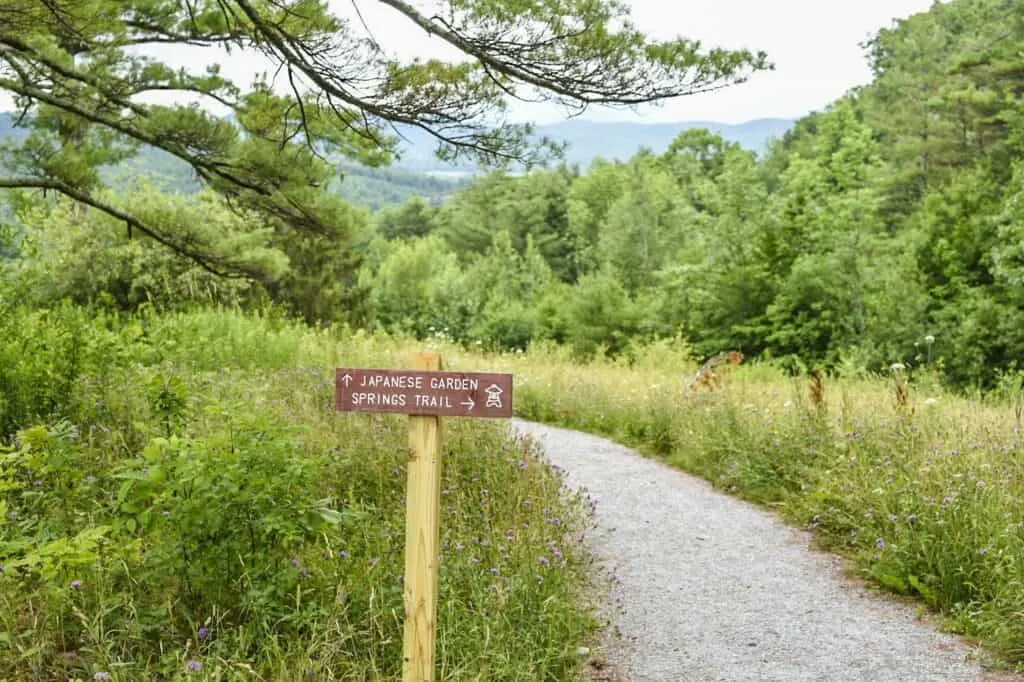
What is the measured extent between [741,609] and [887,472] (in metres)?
1.87

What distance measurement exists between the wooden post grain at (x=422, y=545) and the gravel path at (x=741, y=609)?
49.4 inches

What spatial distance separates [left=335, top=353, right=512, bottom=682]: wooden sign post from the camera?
3.61m

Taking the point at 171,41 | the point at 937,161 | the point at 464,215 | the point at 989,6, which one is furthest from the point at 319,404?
the point at 464,215

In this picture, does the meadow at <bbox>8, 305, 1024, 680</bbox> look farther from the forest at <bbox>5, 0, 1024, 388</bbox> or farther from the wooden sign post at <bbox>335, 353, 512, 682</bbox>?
the forest at <bbox>5, 0, 1024, 388</bbox>

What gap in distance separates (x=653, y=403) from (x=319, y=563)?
7195 millimetres

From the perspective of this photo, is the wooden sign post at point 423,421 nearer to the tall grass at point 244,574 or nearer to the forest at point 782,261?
the tall grass at point 244,574

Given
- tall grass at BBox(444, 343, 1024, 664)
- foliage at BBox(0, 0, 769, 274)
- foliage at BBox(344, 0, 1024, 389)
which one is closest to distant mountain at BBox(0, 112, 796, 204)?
foliage at BBox(0, 0, 769, 274)

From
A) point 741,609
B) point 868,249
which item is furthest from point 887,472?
point 868,249

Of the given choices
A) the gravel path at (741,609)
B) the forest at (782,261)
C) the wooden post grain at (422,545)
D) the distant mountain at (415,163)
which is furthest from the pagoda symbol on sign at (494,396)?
the forest at (782,261)

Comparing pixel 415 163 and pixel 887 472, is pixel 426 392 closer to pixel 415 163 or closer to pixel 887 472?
pixel 887 472

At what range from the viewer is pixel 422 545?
3680mm

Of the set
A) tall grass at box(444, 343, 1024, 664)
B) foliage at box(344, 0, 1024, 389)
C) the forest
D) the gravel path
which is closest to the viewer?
the gravel path

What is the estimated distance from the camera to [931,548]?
18.0 feet

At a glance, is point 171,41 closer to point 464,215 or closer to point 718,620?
point 718,620
